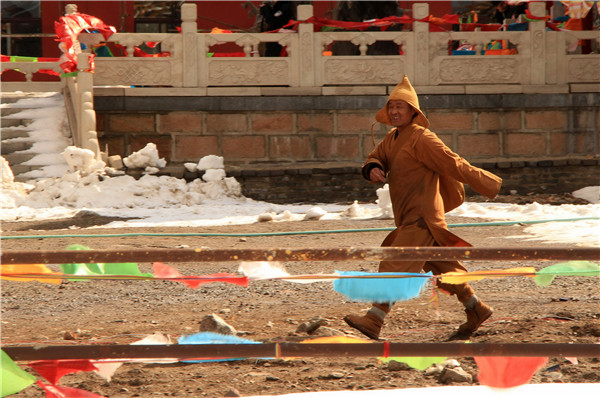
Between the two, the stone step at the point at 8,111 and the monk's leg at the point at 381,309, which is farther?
the stone step at the point at 8,111

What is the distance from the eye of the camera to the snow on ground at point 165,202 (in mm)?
11000

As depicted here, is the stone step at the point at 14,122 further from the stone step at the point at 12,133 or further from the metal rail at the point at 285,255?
the metal rail at the point at 285,255

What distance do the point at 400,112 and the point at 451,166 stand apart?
0.51 meters

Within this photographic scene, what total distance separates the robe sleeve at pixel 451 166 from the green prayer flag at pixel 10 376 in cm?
281

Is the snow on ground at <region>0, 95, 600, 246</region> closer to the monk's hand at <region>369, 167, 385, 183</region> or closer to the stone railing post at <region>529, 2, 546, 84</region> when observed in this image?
the stone railing post at <region>529, 2, 546, 84</region>

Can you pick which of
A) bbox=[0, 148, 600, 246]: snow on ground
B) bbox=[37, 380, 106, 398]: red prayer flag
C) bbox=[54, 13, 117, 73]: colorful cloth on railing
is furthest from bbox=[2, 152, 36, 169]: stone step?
bbox=[37, 380, 106, 398]: red prayer flag

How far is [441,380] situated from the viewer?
4285 millimetres

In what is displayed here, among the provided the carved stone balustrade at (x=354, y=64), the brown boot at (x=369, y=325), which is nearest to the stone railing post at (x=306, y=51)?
the carved stone balustrade at (x=354, y=64)

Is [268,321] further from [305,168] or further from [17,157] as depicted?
[17,157]

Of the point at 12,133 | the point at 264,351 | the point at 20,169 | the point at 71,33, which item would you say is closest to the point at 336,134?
the point at 71,33

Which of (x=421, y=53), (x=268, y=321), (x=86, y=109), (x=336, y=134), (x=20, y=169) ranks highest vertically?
(x=421, y=53)

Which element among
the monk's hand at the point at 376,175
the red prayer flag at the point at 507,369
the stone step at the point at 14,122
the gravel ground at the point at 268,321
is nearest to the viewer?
the red prayer flag at the point at 507,369

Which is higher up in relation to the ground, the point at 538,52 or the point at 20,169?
the point at 538,52

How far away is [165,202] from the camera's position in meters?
12.1
